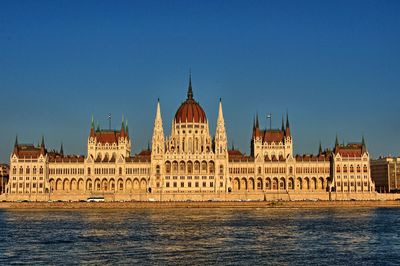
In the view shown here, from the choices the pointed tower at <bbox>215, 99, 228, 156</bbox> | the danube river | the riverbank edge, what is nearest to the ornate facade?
the pointed tower at <bbox>215, 99, 228, 156</bbox>

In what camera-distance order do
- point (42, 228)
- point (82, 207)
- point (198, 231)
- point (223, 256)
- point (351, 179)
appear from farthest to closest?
1. point (351, 179)
2. point (82, 207)
3. point (42, 228)
4. point (198, 231)
5. point (223, 256)

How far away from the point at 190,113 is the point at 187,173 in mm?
15611

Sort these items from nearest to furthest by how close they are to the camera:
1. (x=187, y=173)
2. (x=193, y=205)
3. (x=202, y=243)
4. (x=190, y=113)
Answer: (x=202, y=243)
(x=193, y=205)
(x=187, y=173)
(x=190, y=113)

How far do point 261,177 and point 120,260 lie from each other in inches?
4289

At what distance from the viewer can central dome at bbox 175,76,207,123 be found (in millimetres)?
163625

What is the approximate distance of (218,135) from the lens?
159000 mm

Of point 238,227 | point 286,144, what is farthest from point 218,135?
point 238,227

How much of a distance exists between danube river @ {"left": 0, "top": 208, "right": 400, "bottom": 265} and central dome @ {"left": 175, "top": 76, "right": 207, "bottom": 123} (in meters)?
76.9

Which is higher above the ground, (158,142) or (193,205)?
(158,142)

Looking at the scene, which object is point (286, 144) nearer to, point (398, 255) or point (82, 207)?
point (82, 207)

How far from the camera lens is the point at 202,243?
60719 mm

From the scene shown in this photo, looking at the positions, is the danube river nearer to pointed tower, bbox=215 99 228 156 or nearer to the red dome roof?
pointed tower, bbox=215 99 228 156

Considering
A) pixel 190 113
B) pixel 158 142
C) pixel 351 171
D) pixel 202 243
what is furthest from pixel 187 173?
pixel 202 243

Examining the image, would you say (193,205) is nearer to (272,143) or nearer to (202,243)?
(272,143)
